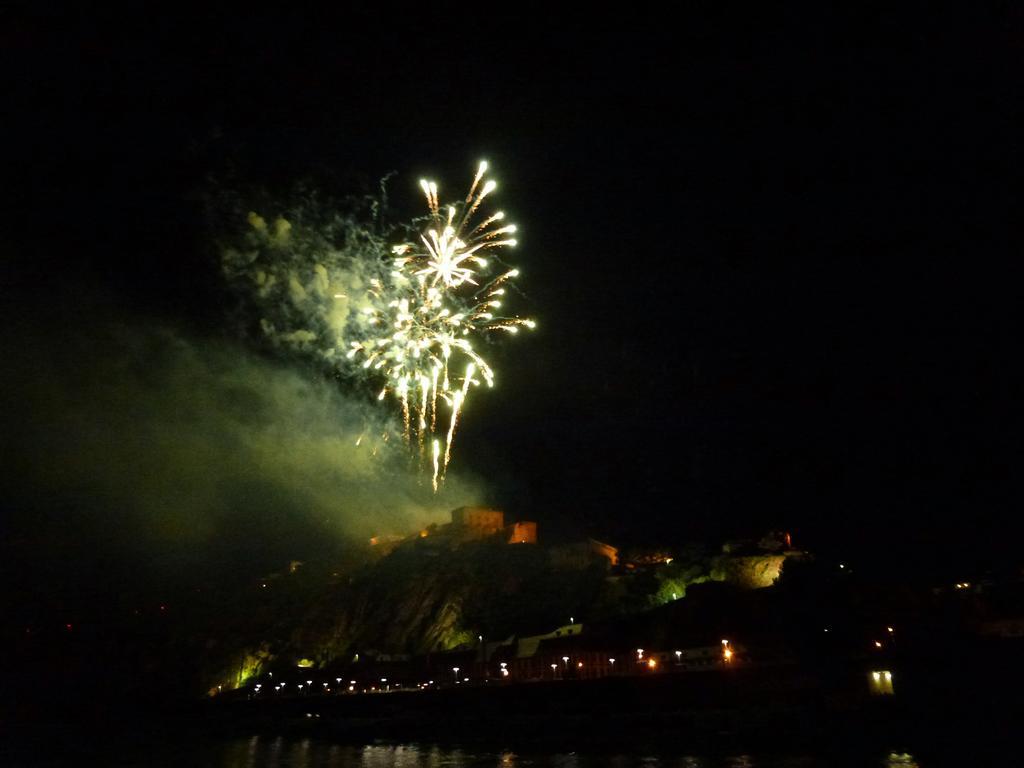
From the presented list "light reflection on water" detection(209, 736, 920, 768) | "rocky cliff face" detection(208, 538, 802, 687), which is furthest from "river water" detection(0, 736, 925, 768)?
"rocky cliff face" detection(208, 538, 802, 687)

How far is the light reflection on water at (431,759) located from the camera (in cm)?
2570

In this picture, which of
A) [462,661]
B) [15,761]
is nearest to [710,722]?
[462,661]

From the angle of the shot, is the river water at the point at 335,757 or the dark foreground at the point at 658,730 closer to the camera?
the river water at the point at 335,757

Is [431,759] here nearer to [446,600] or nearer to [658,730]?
[658,730]

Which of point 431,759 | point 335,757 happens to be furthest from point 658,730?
point 335,757

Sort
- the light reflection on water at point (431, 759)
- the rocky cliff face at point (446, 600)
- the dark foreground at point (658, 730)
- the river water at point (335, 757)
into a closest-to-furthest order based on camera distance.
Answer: the light reflection on water at point (431, 759), the river water at point (335, 757), the dark foreground at point (658, 730), the rocky cliff face at point (446, 600)

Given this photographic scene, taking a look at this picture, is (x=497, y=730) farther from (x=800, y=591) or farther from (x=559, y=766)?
(x=800, y=591)

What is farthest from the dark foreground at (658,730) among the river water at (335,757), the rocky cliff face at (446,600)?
the rocky cliff face at (446,600)

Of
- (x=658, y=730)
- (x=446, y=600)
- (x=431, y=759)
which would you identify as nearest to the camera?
(x=431, y=759)

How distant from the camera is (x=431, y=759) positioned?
33688 millimetres

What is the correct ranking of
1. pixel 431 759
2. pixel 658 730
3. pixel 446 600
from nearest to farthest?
pixel 431 759 < pixel 658 730 < pixel 446 600

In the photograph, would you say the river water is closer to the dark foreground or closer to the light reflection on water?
the light reflection on water

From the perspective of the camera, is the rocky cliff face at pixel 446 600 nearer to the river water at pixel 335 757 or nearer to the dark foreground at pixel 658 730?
the dark foreground at pixel 658 730

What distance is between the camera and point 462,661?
2486 inches
